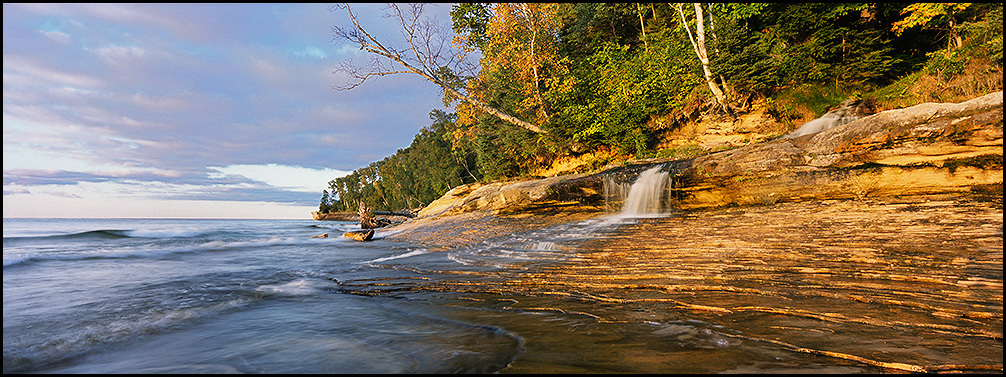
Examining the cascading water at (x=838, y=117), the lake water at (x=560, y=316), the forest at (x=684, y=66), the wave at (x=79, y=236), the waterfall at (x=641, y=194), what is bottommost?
the lake water at (x=560, y=316)

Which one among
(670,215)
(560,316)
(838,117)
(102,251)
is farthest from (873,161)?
(102,251)

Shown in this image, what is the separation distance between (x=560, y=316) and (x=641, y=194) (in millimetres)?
8877

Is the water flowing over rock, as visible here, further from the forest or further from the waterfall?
the forest

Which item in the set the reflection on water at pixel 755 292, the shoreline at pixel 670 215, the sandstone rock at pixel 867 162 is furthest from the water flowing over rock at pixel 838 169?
the reflection on water at pixel 755 292

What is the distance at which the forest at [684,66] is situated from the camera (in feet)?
42.1

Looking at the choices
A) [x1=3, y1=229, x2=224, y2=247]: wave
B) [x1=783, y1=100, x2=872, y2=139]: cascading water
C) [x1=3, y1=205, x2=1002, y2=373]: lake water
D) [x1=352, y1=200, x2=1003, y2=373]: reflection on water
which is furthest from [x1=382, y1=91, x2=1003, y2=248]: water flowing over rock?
[x1=3, y1=229, x2=224, y2=247]: wave

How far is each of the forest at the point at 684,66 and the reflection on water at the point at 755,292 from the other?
8.48 meters

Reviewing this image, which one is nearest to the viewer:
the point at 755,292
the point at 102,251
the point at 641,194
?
the point at 755,292

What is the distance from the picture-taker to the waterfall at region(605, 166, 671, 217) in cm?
1139

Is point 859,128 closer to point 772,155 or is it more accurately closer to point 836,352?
point 772,155

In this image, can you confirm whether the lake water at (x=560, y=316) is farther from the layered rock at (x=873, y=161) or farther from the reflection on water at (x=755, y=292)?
the layered rock at (x=873, y=161)

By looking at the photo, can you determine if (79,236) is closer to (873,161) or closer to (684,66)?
(684,66)

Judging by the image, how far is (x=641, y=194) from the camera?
12.0 meters

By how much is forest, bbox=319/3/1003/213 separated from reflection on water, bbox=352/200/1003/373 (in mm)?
8479
